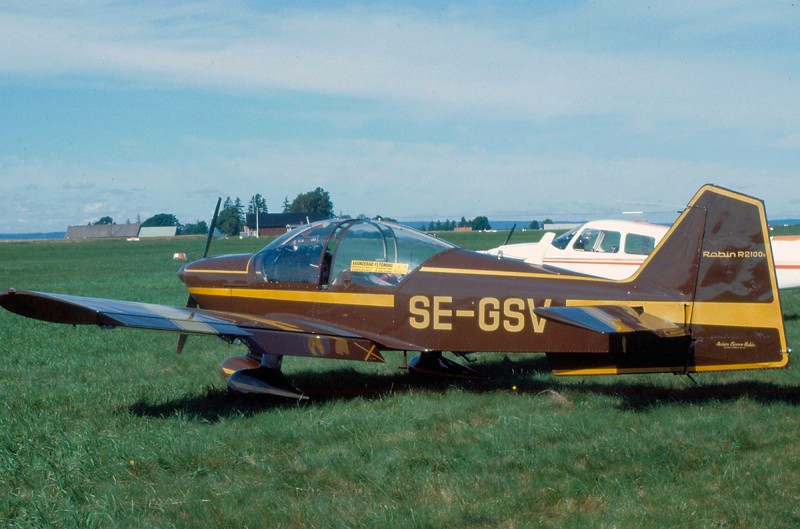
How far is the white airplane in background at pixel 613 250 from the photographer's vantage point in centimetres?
1281

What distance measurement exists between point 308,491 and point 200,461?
995 mm

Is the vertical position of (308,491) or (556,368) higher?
(556,368)

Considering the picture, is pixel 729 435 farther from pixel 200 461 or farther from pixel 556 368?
pixel 200 461

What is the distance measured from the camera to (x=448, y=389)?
7711mm

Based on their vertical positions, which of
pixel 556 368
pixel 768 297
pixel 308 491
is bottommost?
pixel 308 491

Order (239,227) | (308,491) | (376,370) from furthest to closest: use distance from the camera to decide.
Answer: (239,227), (376,370), (308,491)

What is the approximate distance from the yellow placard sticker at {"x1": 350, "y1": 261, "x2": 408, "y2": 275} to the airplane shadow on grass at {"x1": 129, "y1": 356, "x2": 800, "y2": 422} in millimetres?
1177

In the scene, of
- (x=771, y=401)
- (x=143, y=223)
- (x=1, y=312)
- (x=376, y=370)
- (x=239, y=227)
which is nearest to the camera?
(x=771, y=401)

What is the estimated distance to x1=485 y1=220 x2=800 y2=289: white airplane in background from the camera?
12.8 metres

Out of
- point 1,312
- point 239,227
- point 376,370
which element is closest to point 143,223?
point 239,227

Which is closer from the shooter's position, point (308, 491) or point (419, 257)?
point (308, 491)

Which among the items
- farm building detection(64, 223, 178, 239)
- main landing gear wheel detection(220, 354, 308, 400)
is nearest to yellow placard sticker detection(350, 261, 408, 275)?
A: main landing gear wheel detection(220, 354, 308, 400)

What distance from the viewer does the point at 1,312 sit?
15555 millimetres

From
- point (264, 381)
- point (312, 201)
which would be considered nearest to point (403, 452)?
point (264, 381)
